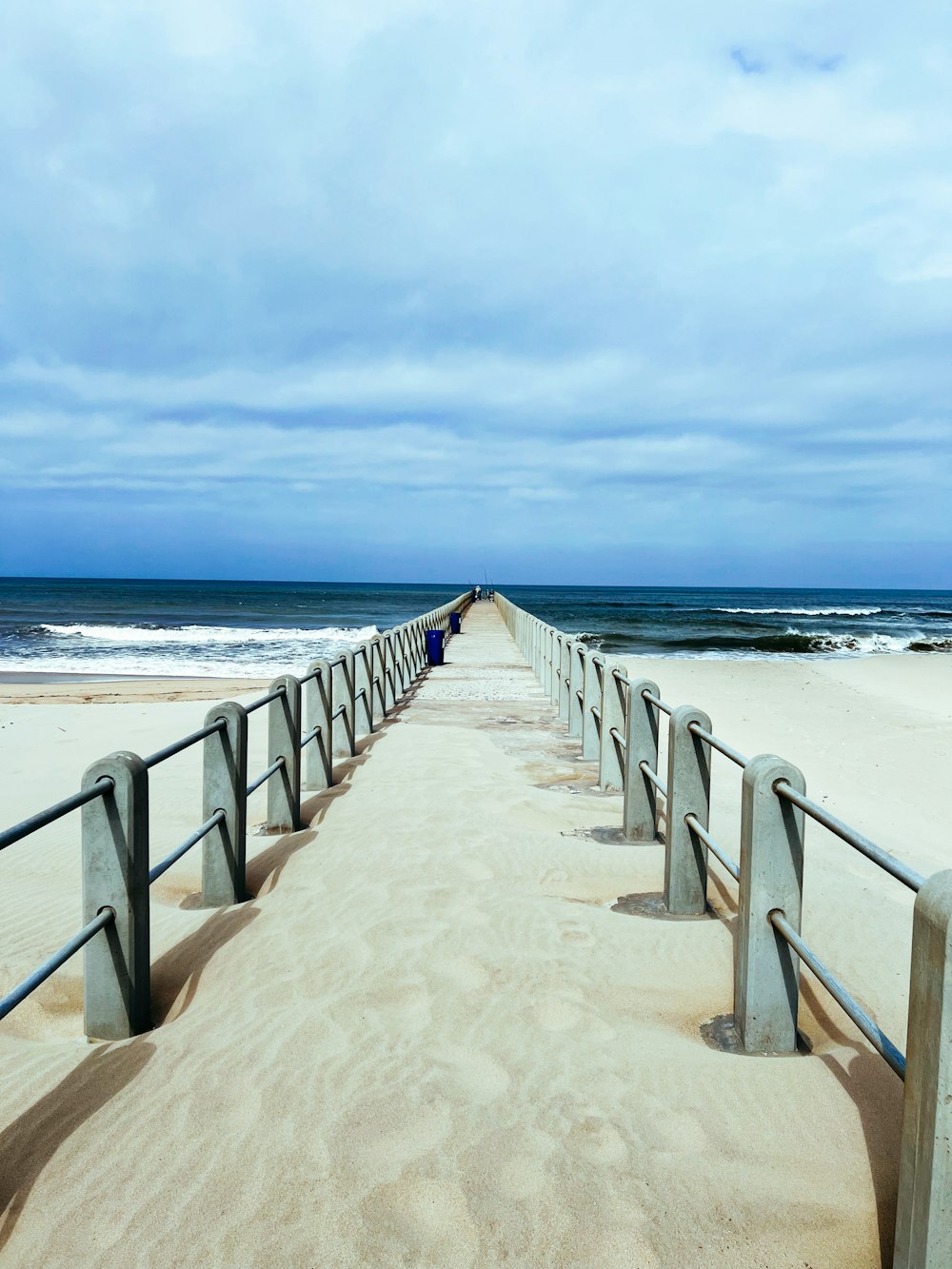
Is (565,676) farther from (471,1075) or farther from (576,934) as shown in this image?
(471,1075)

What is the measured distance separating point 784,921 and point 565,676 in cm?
823

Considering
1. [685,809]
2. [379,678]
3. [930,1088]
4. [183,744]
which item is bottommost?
[379,678]

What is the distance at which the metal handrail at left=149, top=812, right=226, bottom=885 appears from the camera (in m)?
3.58

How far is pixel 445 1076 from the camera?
9.96 feet

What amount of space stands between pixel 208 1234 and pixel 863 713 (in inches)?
595

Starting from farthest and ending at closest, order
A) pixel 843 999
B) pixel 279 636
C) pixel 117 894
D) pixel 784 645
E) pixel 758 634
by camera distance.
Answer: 1. pixel 758 634
2. pixel 279 636
3. pixel 784 645
4. pixel 117 894
5. pixel 843 999

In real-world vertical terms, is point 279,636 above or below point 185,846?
below

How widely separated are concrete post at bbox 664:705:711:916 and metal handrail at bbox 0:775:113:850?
2.53 metres

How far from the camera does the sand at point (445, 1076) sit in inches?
90.4

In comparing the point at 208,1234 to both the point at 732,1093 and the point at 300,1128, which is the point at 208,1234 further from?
the point at 732,1093

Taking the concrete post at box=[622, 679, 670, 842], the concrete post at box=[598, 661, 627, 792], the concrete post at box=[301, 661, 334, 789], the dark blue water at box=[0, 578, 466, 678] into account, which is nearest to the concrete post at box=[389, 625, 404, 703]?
the dark blue water at box=[0, 578, 466, 678]

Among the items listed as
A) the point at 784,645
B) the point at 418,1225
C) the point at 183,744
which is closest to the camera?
Answer: the point at 418,1225

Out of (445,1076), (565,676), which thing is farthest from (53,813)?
(565,676)

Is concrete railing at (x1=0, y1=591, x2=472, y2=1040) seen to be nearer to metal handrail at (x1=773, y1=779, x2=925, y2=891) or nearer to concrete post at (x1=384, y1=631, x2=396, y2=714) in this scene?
metal handrail at (x1=773, y1=779, x2=925, y2=891)
